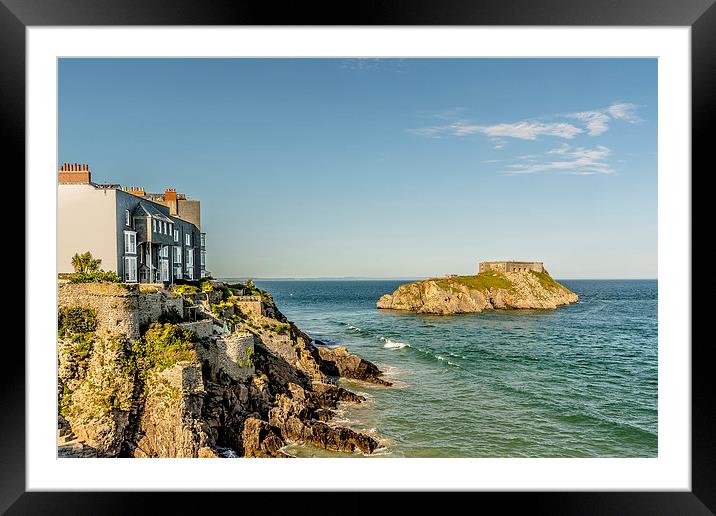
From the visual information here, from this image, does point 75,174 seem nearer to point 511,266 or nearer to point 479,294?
point 479,294

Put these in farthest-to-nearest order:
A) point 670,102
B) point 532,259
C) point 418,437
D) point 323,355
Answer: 1. point 532,259
2. point 323,355
3. point 418,437
4. point 670,102

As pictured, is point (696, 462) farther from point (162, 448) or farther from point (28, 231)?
point (162, 448)

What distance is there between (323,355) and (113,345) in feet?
27.0

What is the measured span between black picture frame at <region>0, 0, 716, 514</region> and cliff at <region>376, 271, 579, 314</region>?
31924mm

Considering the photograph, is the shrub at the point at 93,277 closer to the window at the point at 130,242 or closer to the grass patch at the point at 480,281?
the window at the point at 130,242

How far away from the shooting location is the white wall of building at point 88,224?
8.04 m

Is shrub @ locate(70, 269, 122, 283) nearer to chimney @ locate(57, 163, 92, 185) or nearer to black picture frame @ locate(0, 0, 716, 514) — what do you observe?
chimney @ locate(57, 163, 92, 185)

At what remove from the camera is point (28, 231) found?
2266 mm

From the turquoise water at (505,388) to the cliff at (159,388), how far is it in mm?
886

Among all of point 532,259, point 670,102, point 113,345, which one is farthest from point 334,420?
point 532,259

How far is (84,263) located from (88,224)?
1.15 meters

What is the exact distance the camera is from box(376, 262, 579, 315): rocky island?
34062mm

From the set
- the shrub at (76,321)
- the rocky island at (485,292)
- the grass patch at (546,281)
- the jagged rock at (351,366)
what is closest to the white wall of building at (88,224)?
the shrub at (76,321)
